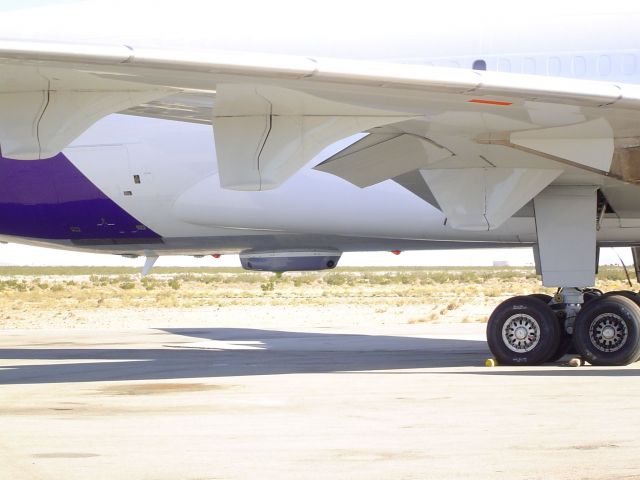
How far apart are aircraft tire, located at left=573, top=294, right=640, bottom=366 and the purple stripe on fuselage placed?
6.64 meters

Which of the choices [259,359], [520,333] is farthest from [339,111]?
[259,359]

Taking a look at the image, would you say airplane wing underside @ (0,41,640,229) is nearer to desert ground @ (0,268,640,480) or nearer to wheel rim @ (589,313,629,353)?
wheel rim @ (589,313,629,353)

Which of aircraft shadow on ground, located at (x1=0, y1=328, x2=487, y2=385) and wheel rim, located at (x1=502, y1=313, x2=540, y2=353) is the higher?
wheel rim, located at (x1=502, y1=313, x2=540, y2=353)

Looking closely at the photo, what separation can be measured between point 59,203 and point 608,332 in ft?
26.7

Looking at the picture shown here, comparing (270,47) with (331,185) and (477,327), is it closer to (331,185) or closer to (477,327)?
(331,185)

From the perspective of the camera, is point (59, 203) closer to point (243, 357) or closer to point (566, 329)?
point (243, 357)

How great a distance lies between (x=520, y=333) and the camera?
1328 cm

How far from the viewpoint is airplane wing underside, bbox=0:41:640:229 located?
956cm

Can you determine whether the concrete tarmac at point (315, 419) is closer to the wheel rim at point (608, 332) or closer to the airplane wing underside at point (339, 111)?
the wheel rim at point (608, 332)

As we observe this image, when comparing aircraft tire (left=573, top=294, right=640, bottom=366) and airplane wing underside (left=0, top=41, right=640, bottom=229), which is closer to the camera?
airplane wing underside (left=0, top=41, right=640, bottom=229)

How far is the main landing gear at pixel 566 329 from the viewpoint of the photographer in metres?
12.8

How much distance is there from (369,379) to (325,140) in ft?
9.01

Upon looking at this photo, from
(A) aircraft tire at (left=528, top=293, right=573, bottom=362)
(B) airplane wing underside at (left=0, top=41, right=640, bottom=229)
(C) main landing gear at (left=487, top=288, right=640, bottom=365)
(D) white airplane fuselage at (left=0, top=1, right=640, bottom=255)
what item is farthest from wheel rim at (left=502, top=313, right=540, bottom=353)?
(D) white airplane fuselage at (left=0, top=1, right=640, bottom=255)

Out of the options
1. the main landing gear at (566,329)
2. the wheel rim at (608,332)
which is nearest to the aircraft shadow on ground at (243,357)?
the main landing gear at (566,329)
